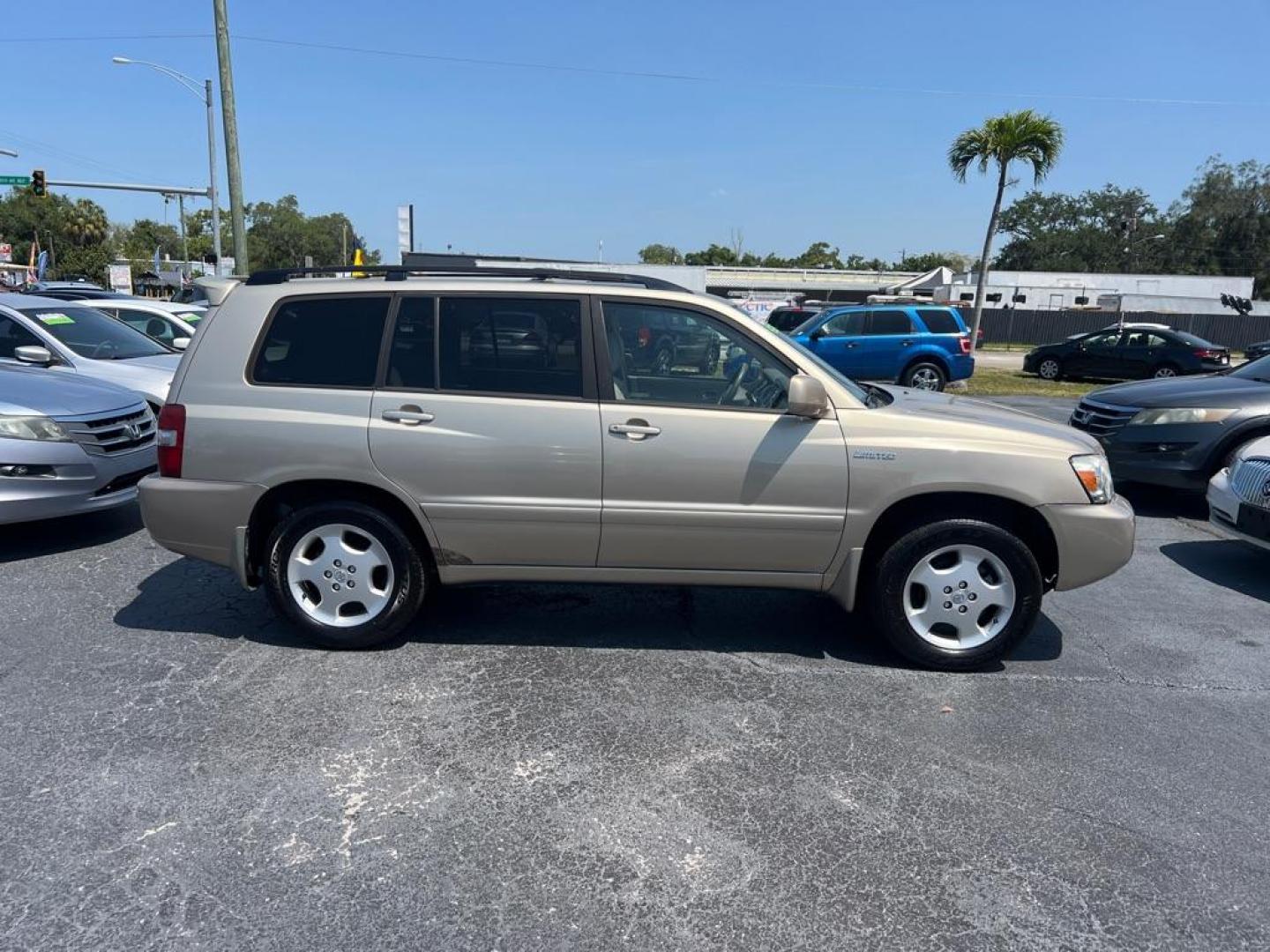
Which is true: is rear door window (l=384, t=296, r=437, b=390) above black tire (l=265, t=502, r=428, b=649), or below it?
above

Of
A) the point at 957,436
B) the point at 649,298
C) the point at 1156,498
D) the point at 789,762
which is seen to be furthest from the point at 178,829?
the point at 1156,498

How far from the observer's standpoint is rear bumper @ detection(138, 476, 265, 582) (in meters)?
4.22

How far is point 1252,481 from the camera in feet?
19.0

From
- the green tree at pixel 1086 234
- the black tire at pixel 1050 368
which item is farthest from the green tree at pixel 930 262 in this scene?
the black tire at pixel 1050 368

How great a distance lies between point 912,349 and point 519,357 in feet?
44.6

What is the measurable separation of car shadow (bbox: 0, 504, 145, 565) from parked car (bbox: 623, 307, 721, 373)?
430 centimetres

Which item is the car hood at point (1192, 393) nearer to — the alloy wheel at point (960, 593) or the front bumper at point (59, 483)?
the alloy wheel at point (960, 593)

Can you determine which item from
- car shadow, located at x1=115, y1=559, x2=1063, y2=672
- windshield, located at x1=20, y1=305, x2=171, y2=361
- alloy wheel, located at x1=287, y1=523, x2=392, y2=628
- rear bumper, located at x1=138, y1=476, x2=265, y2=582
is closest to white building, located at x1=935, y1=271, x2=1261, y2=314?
windshield, located at x1=20, y1=305, x2=171, y2=361

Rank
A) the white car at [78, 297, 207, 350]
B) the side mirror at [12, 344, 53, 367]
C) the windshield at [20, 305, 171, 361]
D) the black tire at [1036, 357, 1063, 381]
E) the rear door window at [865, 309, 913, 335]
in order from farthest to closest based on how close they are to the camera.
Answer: the black tire at [1036, 357, 1063, 381]
the rear door window at [865, 309, 913, 335]
the white car at [78, 297, 207, 350]
the windshield at [20, 305, 171, 361]
the side mirror at [12, 344, 53, 367]

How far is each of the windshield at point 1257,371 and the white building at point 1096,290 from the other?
148 ft

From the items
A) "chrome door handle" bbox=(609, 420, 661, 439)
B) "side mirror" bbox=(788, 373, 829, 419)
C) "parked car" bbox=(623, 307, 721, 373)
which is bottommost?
"chrome door handle" bbox=(609, 420, 661, 439)

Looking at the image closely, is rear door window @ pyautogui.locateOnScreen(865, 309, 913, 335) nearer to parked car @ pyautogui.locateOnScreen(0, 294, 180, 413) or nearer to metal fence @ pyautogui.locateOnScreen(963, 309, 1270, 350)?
parked car @ pyautogui.locateOnScreen(0, 294, 180, 413)

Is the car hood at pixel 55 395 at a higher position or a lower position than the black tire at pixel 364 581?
higher

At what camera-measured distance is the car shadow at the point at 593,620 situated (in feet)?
14.8
